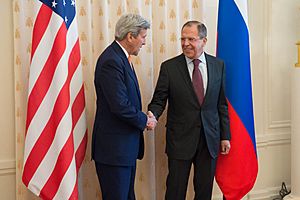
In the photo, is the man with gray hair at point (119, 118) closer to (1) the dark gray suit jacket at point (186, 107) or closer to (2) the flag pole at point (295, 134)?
(1) the dark gray suit jacket at point (186, 107)

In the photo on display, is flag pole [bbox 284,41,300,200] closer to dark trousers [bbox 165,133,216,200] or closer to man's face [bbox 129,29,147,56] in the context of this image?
dark trousers [bbox 165,133,216,200]

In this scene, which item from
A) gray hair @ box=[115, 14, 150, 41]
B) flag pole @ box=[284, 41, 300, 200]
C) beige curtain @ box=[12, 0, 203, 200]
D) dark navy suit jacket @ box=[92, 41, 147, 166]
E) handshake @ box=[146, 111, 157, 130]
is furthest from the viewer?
flag pole @ box=[284, 41, 300, 200]

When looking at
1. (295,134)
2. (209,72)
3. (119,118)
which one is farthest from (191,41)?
(295,134)

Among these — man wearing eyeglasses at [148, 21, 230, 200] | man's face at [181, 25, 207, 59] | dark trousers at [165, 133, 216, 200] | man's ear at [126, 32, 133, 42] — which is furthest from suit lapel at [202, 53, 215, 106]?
man's ear at [126, 32, 133, 42]

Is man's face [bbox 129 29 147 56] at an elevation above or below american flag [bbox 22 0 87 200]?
above

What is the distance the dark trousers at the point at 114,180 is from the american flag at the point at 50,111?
0.19 meters

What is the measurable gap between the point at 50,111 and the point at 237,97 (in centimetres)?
137

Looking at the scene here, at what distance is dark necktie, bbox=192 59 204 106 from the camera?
2.77 m

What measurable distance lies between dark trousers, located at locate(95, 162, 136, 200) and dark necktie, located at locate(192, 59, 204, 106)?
0.69 m

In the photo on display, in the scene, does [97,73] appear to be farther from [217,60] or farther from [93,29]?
[217,60]

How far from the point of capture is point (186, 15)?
3195 millimetres

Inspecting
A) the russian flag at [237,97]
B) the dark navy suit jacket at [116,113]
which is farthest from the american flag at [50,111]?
the russian flag at [237,97]

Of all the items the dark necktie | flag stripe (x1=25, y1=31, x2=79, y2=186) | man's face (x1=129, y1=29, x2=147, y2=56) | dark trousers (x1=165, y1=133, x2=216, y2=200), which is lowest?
dark trousers (x1=165, y1=133, x2=216, y2=200)

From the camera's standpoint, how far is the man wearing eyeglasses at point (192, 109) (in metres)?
2.77
